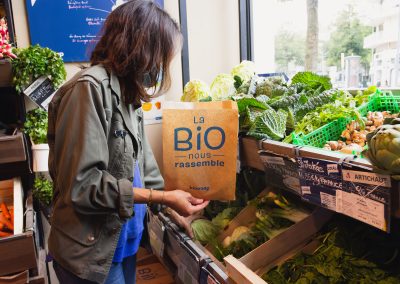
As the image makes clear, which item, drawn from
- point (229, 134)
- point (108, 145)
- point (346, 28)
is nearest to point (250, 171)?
point (229, 134)

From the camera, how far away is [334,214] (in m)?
1.43

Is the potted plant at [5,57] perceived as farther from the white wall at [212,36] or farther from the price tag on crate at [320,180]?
the price tag on crate at [320,180]

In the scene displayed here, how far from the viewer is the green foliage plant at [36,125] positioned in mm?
2066

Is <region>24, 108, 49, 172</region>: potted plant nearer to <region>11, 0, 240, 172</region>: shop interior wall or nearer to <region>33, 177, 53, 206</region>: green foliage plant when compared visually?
<region>33, 177, 53, 206</region>: green foliage plant

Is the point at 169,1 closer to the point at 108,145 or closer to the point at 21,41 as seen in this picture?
the point at 21,41

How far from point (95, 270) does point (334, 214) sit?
2.98ft

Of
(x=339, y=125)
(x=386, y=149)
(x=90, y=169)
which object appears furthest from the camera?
(x=339, y=125)

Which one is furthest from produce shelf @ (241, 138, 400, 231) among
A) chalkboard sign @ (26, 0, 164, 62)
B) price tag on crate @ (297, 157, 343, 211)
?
chalkboard sign @ (26, 0, 164, 62)

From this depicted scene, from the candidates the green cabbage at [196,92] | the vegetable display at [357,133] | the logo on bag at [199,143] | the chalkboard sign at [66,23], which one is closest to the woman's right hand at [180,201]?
the logo on bag at [199,143]

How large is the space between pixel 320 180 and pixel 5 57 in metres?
1.75

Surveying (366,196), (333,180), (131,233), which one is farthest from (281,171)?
(131,233)

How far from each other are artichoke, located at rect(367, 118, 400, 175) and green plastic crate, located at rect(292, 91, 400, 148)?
1.20 ft

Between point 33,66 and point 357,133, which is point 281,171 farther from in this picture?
point 33,66

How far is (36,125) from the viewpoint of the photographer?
210 cm
